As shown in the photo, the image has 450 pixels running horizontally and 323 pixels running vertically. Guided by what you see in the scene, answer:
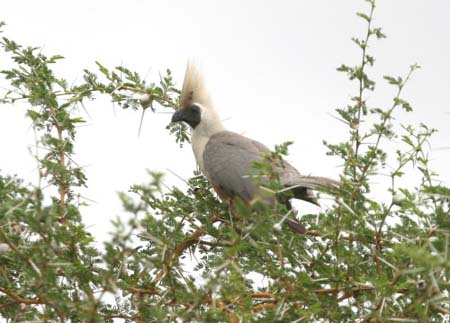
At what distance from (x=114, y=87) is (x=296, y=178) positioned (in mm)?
1253

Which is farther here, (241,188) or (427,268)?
(241,188)

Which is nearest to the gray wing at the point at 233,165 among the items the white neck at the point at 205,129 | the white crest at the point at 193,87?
the white neck at the point at 205,129

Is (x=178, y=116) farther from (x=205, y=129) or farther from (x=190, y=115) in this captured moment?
(x=205, y=129)

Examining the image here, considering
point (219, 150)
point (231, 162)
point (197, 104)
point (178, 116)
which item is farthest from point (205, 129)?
point (231, 162)

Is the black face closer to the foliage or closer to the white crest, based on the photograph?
the white crest

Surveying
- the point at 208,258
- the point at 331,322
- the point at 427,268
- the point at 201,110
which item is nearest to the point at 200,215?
the point at 208,258

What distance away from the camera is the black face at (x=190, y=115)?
6391 millimetres

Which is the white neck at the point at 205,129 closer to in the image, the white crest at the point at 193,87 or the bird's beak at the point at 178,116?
the white crest at the point at 193,87

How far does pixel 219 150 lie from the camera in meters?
6.52

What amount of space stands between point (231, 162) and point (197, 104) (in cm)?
88

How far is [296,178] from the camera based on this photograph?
5.10 metres

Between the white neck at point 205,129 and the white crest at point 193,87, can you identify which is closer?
the white crest at point 193,87

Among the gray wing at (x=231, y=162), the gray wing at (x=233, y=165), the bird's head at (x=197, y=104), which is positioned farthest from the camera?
the bird's head at (x=197, y=104)

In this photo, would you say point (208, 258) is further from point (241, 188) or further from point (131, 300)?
point (241, 188)
